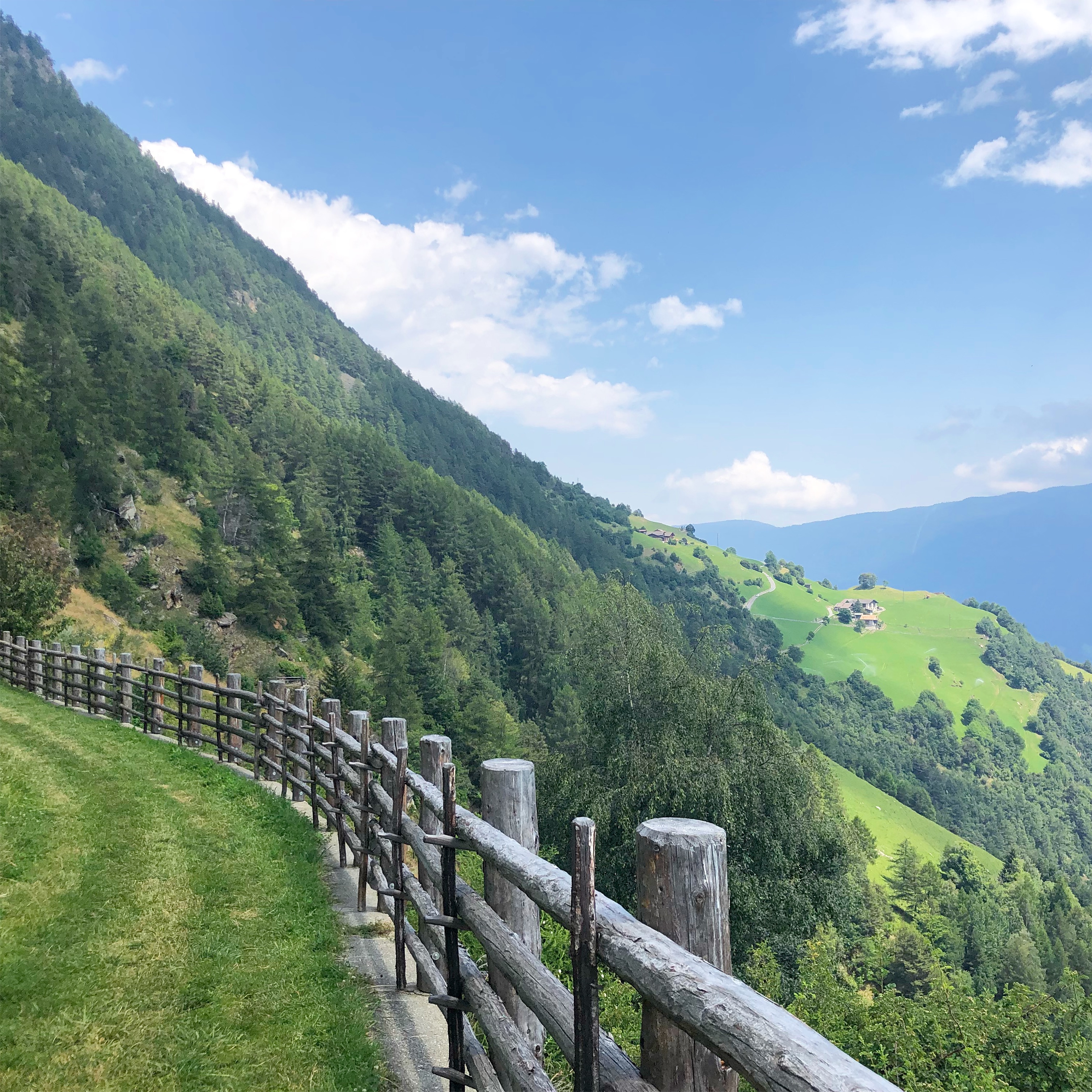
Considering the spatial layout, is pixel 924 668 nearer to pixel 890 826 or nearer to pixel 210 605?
pixel 890 826

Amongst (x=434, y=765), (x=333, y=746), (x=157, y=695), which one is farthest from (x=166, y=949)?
(x=157, y=695)

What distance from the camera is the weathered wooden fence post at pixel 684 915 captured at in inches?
84.1

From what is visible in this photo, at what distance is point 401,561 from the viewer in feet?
288

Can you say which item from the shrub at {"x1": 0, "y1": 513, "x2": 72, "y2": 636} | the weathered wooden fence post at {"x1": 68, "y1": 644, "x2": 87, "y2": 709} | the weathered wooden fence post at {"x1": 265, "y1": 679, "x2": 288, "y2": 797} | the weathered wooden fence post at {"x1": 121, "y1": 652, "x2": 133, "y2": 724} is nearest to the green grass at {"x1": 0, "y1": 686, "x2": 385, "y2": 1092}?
the weathered wooden fence post at {"x1": 265, "y1": 679, "x2": 288, "y2": 797}

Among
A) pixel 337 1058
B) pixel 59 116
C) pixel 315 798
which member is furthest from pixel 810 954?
pixel 59 116

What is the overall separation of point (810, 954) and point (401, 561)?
75.1 metres

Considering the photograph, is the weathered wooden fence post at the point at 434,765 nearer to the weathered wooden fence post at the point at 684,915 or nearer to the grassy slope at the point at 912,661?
the weathered wooden fence post at the point at 684,915

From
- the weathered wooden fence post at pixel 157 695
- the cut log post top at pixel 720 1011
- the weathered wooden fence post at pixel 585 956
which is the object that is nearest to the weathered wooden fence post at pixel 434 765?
the cut log post top at pixel 720 1011

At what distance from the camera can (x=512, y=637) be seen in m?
86.0

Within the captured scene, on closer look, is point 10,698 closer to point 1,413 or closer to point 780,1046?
point 780,1046

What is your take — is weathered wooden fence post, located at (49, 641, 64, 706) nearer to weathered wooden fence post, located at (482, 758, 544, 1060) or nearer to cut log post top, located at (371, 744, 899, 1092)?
weathered wooden fence post, located at (482, 758, 544, 1060)

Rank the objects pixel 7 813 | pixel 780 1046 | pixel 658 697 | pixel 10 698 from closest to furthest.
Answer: pixel 780 1046 → pixel 7 813 → pixel 10 698 → pixel 658 697

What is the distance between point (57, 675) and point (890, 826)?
9589cm

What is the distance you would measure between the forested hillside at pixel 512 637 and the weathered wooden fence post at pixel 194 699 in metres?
11.8
